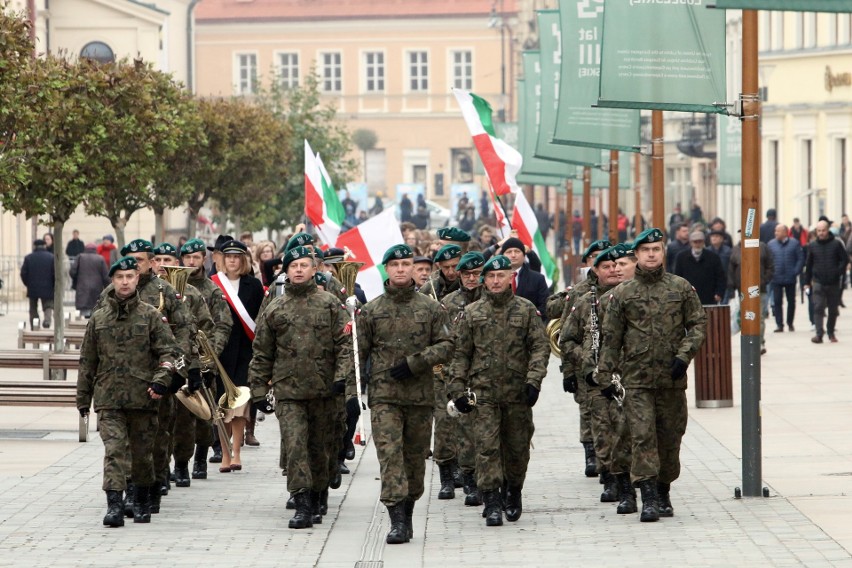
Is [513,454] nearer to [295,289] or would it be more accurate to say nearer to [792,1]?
[295,289]

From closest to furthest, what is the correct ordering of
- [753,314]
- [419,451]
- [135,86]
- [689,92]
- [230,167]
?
[419,451]
[753,314]
[689,92]
[135,86]
[230,167]

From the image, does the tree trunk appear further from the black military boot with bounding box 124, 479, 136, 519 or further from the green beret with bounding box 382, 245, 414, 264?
the green beret with bounding box 382, 245, 414, 264

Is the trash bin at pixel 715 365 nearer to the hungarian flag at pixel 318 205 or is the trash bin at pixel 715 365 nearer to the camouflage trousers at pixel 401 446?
the hungarian flag at pixel 318 205

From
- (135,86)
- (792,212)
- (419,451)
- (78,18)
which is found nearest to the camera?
(419,451)

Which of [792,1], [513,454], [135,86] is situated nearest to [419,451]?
[513,454]

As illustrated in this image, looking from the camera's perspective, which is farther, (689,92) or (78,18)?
(78,18)

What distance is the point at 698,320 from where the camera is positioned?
11.3m

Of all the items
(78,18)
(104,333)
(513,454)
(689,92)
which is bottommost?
(513,454)

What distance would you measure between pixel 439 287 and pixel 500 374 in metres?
2.38

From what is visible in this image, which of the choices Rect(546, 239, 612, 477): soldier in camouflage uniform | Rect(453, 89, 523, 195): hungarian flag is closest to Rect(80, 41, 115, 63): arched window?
Rect(453, 89, 523, 195): hungarian flag

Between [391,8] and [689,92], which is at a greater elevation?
[391,8]

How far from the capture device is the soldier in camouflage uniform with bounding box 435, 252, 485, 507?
484 inches

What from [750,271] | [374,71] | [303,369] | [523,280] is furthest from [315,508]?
[374,71]

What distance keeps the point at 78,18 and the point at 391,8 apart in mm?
39318
